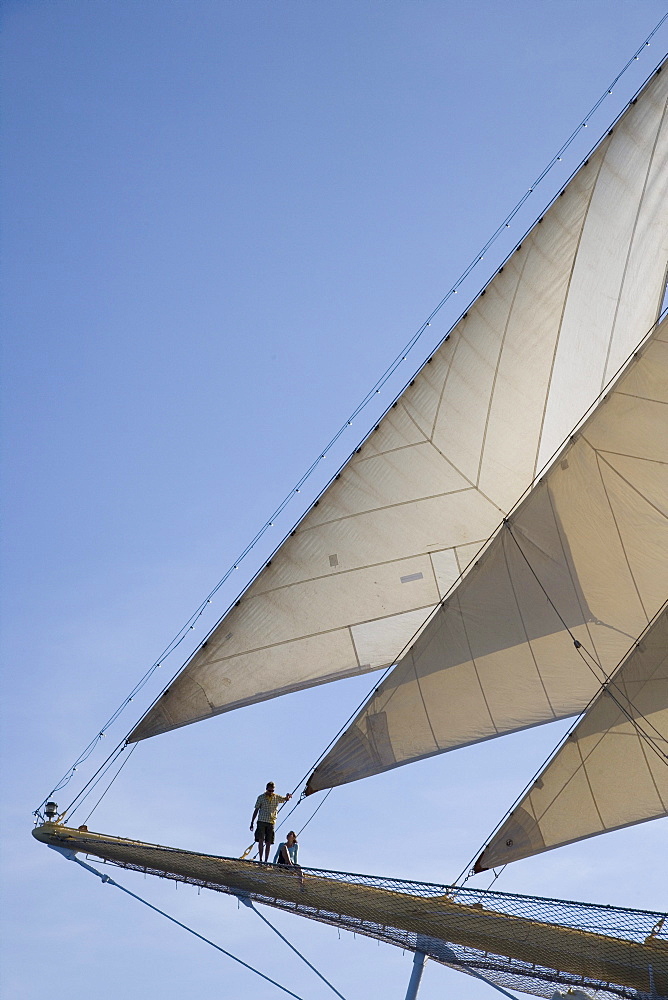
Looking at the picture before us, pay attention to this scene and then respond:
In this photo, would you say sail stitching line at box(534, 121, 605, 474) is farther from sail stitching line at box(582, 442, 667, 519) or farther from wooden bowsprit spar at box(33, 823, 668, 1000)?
wooden bowsprit spar at box(33, 823, 668, 1000)

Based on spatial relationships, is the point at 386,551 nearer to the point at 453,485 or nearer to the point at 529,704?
the point at 453,485

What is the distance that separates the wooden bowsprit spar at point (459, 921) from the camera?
1418 centimetres

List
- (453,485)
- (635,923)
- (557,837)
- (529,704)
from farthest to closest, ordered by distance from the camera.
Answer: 1. (453,485)
2. (529,704)
3. (557,837)
4. (635,923)

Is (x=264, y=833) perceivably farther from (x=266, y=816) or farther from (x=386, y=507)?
(x=386, y=507)

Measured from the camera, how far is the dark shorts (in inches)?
638

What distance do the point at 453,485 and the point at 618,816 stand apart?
16.5ft

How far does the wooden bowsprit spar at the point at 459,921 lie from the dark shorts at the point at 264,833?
0.40m

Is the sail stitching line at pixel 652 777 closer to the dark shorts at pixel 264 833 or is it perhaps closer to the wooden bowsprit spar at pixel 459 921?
the wooden bowsprit spar at pixel 459 921

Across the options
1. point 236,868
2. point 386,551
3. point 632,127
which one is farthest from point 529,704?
point 632,127

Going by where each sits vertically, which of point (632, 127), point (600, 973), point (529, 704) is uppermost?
point (632, 127)

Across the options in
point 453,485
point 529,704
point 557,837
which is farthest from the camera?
point 453,485

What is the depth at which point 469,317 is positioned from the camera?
1852 cm

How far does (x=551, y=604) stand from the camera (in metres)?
16.8

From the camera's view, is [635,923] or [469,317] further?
[469,317]
